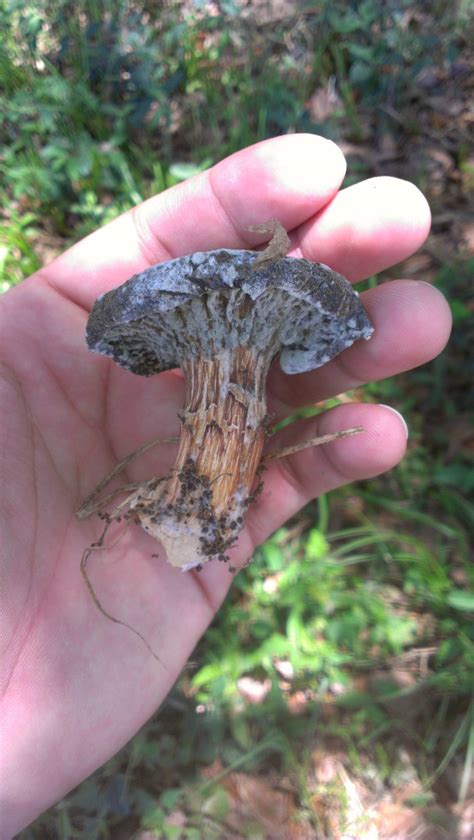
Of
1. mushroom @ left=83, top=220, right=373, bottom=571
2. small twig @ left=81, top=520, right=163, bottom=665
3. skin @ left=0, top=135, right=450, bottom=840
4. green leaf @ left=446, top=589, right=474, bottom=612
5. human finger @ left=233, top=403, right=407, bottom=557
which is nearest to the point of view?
mushroom @ left=83, top=220, right=373, bottom=571

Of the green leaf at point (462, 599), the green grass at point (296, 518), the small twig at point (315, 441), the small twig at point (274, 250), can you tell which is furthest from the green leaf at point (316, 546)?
the small twig at point (274, 250)

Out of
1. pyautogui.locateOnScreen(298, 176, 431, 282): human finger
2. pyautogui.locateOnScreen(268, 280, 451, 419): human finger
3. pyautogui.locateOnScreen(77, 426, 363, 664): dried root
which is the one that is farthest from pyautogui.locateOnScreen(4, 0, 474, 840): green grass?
pyautogui.locateOnScreen(268, 280, 451, 419): human finger

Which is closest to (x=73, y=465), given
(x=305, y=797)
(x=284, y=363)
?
(x=284, y=363)

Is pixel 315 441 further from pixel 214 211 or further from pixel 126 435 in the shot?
pixel 214 211

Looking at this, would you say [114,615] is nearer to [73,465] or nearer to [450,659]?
[73,465]

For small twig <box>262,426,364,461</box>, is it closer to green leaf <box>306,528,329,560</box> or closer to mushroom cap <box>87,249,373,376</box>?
mushroom cap <box>87,249,373,376</box>
